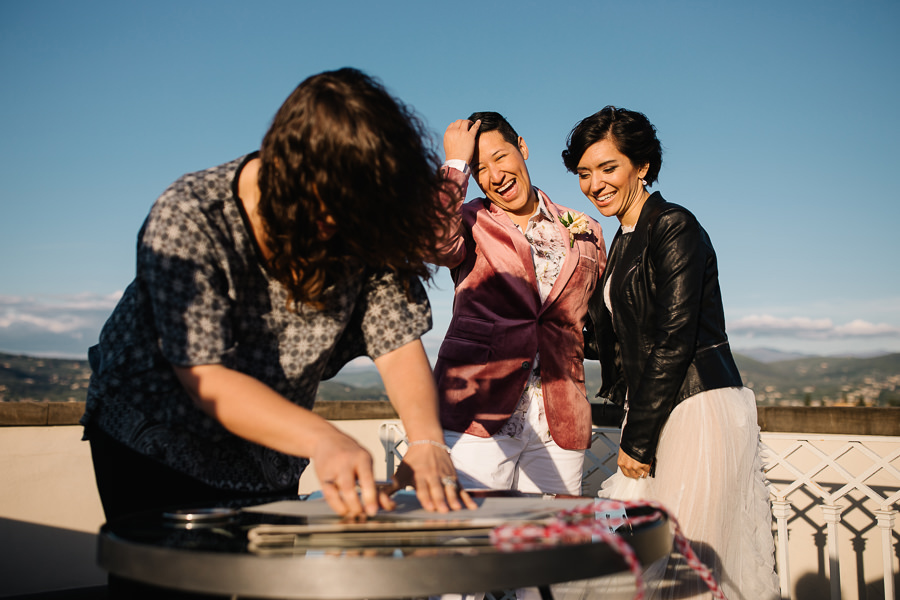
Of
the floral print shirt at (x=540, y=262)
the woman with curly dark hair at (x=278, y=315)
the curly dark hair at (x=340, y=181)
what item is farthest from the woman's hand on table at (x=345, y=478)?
the floral print shirt at (x=540, y=262)

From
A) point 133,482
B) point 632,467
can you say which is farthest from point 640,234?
point 133,482

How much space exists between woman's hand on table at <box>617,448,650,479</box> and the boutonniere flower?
86cm

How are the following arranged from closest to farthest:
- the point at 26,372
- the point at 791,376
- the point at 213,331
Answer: the point at 213,331 → the point at 26,372 → the point at 791,376

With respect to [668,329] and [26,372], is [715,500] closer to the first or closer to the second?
[668,329]

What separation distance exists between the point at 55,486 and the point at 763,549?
393cm

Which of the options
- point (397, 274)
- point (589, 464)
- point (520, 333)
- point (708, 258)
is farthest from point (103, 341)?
point (589, 464)

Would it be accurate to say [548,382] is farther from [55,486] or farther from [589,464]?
[55,486]

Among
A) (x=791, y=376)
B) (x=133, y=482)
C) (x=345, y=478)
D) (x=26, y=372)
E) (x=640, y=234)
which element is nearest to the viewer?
(x=345, y=478)

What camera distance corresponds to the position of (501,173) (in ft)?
8.23

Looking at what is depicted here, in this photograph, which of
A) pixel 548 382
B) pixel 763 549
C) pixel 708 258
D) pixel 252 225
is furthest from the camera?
pixel 548 382

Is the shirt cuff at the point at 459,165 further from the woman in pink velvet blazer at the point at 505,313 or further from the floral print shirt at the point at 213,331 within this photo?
the floral print shirt at the point at 213,331

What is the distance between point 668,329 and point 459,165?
967 millimetres

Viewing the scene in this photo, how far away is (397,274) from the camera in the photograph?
132cm

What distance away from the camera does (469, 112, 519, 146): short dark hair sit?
252 cm
